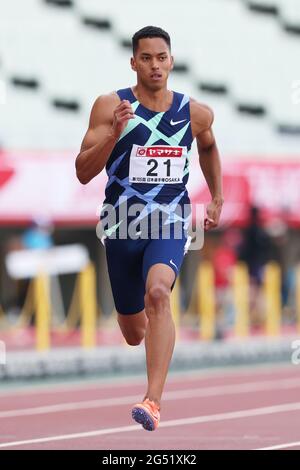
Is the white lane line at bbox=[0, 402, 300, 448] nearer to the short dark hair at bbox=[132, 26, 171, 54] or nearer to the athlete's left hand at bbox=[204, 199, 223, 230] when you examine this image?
the athlete's left hand at bbox=[204, 199, 223, 230]

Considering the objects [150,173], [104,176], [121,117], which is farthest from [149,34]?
[104,176]

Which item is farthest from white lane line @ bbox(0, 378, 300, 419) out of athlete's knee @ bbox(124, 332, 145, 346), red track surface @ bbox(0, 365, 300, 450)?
athlete's knee @ bbox(124, 332, 145, 346)

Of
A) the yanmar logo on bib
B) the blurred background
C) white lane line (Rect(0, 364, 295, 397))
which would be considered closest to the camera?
the yanmar logo on bib

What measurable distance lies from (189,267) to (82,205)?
3.60m

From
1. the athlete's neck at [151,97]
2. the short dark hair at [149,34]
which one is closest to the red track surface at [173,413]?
the athlete's neck at [151,97]

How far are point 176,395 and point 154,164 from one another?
20.4 ft

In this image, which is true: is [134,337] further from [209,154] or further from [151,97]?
[151,97]

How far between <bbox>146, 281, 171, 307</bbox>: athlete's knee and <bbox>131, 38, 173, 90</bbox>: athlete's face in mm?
1017

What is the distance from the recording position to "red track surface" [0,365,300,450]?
349 inches

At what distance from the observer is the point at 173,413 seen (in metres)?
11.5

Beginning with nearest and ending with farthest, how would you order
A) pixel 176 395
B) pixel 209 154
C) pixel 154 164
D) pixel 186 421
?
pixel 154 164, pixel 209 154, pixel 186 421, pixel 176 395

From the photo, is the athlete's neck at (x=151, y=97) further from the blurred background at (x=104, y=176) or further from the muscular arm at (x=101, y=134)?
the blurred background at (x=104, y=176)

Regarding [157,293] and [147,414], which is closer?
[147,414]

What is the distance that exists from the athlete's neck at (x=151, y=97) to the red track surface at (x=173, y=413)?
198 cm
